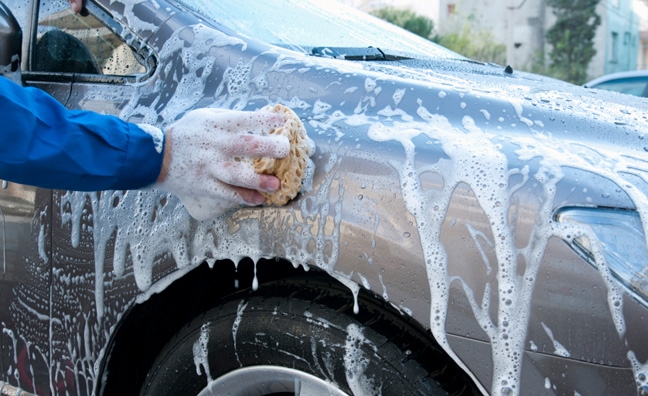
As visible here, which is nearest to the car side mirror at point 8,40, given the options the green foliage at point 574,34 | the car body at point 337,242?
the car body at point 337,242

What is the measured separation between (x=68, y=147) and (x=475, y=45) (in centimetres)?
2402

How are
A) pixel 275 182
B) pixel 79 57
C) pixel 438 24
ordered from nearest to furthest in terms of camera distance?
pixel 275 182 → pixel 79 57 → pixel 438 24

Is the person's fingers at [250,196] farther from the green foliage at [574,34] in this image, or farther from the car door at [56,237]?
the green foliage at [574,34]

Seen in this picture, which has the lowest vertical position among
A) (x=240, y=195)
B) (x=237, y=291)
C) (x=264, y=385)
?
(x=264, y=385)

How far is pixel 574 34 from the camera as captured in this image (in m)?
26.7

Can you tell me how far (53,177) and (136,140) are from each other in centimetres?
18

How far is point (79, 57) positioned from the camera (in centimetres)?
196

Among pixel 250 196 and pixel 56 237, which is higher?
pixel 250 196

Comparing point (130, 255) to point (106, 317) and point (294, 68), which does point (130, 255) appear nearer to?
point (106, 317)

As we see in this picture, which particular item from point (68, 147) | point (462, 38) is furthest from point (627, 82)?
point (462, 38)

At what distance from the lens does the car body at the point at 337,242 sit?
1214 mm

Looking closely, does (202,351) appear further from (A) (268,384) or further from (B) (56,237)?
(B) (56,237)

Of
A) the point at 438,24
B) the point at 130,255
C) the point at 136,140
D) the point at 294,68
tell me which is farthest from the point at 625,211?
the point at 438,24

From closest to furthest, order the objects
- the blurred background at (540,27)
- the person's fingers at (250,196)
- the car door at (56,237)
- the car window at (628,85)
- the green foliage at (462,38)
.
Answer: the person's fingers at (250,196) < the car door at (56,237) < the car window at (628,85) < the green foliage at (462,38) < the blurred background at (540,27)
